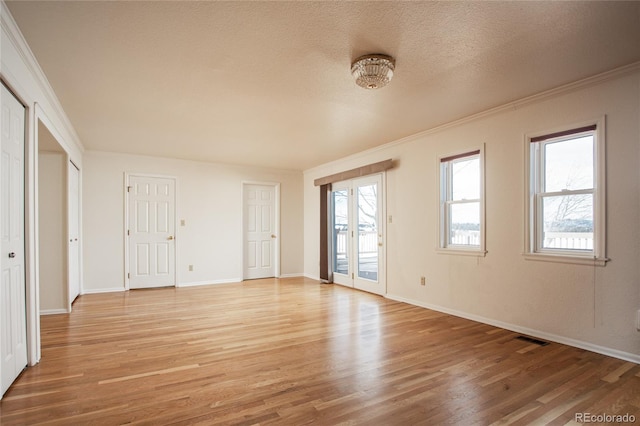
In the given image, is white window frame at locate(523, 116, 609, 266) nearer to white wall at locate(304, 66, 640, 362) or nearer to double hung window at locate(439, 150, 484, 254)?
white wall at locate(304, 66, 640, 362)

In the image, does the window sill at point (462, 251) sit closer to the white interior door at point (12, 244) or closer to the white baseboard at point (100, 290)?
the white interior door at point (12, 244)

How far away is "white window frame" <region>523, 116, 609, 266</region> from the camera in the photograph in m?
2.97

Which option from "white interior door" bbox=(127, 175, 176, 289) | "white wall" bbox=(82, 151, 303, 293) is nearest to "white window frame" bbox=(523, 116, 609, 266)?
"white wall" bbox=(82, 151, 303, 293)

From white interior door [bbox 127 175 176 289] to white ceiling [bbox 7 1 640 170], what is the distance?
2.01 metres

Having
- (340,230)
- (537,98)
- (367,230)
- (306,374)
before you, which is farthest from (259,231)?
(537,98)

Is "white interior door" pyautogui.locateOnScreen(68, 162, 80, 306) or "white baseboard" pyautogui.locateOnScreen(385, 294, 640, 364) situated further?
"white interior door" pyautogui.locateOnScreen(68, 162, 80, 306)

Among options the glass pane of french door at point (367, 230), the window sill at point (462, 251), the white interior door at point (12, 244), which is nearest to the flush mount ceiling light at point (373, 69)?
the window sill at point (462, 251)

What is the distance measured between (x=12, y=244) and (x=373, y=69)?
297 centimetres

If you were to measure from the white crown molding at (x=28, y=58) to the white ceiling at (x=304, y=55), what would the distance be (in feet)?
0.16

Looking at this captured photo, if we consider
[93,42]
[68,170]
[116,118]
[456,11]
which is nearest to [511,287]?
[456,11]

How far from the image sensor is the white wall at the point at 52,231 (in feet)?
13.8

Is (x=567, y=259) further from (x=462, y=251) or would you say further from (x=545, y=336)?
(x=462, y=251)

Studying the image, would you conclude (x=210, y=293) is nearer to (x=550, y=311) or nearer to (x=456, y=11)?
(x=550, y=311)

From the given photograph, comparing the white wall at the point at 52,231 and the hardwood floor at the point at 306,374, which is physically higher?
the white wall at the point at 52,231
